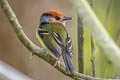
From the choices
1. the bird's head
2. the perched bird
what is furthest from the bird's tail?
the bird's head

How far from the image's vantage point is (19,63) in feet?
13.0

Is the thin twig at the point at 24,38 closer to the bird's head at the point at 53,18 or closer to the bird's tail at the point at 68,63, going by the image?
the bird's tail at the point at 68,63

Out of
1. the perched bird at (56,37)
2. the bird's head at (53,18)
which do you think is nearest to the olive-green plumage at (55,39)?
the perched bird at (56,37)

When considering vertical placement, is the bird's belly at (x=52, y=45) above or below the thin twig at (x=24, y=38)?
below

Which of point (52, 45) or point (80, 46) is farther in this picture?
point (52, 45)

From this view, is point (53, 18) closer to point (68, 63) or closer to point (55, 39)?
point (55, 39)

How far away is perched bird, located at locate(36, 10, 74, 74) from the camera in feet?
6.65

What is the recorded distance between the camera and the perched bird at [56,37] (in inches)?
79.8

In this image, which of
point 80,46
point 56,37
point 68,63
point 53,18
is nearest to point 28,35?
point 53,18

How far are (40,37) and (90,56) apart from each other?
67 cm

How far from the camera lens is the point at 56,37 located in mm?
2266

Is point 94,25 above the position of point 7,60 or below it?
above

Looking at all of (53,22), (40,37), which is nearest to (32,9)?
(53,22)

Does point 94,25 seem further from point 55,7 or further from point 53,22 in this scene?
point 55,7
